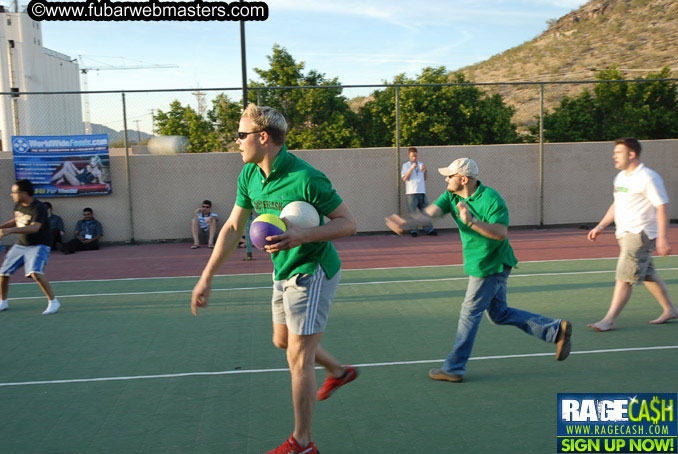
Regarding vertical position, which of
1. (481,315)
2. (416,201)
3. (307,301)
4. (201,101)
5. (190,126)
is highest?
(201,101)

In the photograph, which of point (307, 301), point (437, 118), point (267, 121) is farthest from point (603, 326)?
point (437, 118)

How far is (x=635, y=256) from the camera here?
663 cm

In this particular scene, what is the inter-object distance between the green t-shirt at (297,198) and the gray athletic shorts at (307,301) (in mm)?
47

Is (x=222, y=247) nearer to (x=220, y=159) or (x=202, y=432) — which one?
(x=202, y=432)

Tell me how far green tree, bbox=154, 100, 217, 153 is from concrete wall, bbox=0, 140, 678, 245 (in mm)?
1574

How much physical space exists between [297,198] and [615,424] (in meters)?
2.69

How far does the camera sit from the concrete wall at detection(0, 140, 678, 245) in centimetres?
1570

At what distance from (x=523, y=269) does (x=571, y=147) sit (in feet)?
23.9

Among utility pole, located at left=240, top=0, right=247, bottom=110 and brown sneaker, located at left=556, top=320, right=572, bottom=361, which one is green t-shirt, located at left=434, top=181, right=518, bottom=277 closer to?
brown sneaker, located at left=556, top=320, right=572, bottom=361

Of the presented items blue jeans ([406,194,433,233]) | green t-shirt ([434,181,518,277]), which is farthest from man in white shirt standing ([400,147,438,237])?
green t-shirt ([434,181,518,277])

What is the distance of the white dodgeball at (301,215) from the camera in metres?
3.76

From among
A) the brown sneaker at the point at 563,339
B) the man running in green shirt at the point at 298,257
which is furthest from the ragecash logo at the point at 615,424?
the man running in green shirt at the point at 298,257

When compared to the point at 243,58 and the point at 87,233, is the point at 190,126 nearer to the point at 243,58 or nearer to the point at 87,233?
the point at 87,233

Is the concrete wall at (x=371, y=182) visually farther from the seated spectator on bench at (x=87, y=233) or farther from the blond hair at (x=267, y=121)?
the blond hair at (x=267, y=121)
